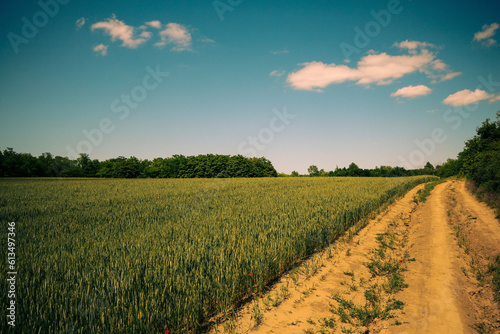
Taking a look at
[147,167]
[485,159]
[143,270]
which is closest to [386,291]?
[143,270]

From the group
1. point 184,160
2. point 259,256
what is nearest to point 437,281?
point 259,256

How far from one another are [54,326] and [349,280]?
20.2ft

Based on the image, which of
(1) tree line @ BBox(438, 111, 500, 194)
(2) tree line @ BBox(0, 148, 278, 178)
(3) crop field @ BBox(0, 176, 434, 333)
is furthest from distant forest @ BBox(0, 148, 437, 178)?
(3) crop field @ BBox(0, 176, 434, 333)

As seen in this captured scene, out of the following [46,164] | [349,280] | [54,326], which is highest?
[46,164]

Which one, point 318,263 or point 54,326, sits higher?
point 54,326

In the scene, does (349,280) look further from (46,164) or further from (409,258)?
(46,164)

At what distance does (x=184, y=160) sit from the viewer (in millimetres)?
Result: 90688

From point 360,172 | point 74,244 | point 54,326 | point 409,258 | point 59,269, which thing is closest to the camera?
A: point 54,326

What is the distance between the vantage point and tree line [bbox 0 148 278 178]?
256 ft

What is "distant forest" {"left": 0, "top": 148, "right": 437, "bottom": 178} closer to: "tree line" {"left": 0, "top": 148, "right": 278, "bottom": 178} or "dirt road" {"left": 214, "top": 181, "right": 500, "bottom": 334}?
"tree line" {"left": 0, "top": 148, "right": 278, "bottom": 178}

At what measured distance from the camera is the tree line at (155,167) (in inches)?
3072

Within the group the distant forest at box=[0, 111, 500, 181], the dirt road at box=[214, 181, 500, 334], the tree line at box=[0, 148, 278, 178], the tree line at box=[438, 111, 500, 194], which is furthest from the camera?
the tree line at box=[0, 148, 278, 178]

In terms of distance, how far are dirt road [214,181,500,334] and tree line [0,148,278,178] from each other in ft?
239

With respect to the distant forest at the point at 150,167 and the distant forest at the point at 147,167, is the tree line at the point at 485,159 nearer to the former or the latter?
the distant forest at the point at 150,167
